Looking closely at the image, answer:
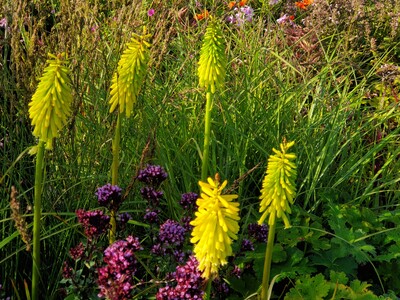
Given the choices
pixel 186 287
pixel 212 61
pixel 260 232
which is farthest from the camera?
pixel 260 232

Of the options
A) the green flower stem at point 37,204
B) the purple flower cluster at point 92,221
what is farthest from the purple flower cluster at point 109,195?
the green flower stem at point 37,204

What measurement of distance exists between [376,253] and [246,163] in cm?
87

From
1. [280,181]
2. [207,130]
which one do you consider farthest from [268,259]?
[207,130]

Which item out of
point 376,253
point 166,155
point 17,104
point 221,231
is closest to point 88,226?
point 221,231

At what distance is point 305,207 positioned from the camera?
3.31m

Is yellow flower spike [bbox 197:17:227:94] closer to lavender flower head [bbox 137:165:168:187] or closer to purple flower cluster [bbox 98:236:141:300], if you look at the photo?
lavender flower head [bbox 137:165:168:187]

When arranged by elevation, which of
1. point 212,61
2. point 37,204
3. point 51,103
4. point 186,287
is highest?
point 212,61

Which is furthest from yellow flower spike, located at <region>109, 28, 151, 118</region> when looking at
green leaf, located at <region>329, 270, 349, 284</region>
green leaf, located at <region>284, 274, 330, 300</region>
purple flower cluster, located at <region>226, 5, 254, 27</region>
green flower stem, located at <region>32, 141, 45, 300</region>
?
purple flower cluster, located at <region>226, 5, 254, 27</region>

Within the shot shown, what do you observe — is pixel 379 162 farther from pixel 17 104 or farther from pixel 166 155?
pixel 17 104

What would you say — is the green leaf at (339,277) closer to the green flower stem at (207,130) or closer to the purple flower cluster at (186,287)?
the green flower stem at (207,130)

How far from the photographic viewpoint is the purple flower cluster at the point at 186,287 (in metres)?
1.87

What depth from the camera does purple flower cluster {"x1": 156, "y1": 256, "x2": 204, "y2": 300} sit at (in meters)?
1.87

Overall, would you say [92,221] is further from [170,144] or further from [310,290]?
[170,144]

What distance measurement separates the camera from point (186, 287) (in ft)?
6.12
